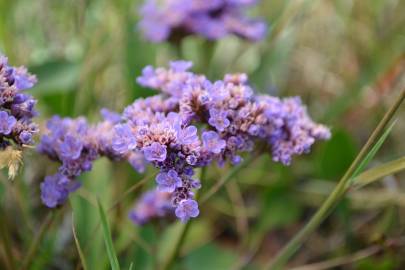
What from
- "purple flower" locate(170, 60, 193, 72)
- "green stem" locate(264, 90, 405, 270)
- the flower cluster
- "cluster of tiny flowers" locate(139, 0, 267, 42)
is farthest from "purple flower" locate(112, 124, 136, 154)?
"cluster of tiny flowers" locate(139, 0, 267, 42)

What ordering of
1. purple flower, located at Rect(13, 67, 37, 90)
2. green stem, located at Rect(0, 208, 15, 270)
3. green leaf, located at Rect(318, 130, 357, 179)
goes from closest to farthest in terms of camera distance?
purple flower, located at Rect(13, 67, 37, 90)
green stem, located at Rect(0, 208, 15, 270)
green leaf, located at Rect(318, 130, 357, 179)

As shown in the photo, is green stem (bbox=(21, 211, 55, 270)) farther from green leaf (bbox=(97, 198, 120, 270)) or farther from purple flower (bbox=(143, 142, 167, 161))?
purple flower (bbox=(143, 142, 167, 161))

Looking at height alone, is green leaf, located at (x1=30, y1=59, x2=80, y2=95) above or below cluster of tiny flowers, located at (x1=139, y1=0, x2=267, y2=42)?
below

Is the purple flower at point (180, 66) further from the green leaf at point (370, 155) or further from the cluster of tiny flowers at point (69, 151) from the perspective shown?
the green leaf at point (370, 155)

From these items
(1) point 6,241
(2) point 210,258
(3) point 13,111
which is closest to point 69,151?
(3) point 13,111

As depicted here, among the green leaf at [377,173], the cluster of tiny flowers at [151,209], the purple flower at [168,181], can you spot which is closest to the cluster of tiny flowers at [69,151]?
the purple flower at [168,181]

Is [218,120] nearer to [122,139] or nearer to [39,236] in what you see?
[122,139]

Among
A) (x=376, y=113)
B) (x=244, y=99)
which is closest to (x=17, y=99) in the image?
(x=244, y=99)
